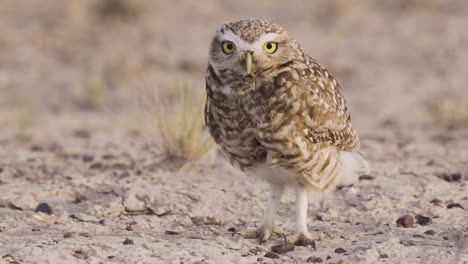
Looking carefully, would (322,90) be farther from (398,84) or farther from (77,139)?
(398,84)

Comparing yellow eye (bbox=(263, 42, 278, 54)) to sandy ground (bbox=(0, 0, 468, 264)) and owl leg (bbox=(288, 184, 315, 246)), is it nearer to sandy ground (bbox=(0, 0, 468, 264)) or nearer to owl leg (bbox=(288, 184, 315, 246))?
owl leg (bbox=(288, 184, 315, 246))

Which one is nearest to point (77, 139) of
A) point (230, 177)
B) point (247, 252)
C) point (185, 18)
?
point (230, 177)

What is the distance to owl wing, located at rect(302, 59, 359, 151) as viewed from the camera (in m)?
5.23

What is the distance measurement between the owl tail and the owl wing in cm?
6

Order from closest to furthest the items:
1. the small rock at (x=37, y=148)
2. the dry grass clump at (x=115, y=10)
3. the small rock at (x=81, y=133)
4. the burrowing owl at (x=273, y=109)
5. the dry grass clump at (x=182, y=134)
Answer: the burrowing owl at (x=273, y=109) → the dry grass clump at (x=182, y=134) → the small rock at (x=37, y=148) → the small rock at (x=81, y=133) → the dry grass clump at (x=115, y=10)

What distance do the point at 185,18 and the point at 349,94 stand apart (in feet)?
15.3

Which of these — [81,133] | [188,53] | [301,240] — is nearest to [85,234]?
[301,240]

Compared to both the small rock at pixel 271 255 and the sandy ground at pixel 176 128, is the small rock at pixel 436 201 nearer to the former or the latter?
the sandy ground at pixel 176 128

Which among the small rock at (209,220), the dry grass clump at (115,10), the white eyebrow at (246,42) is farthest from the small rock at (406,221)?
the dry grass clump at (115,10)

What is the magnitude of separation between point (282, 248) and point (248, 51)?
4.19ft

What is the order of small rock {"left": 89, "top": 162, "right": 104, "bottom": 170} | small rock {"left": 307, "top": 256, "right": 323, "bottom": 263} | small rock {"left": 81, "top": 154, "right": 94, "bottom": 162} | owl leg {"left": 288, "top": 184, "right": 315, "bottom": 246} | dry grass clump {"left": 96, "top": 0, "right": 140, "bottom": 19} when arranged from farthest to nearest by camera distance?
dry grass clump {"left": 96, "top": 0, "right": 140, "bottom": 19} < small rock {"left": 81, "top": 154, "right": 94, "bottom": 162} < small rock {"left": 89, "top": 162, "right": 104, "bottom": 170} < owl leg {"left": 288, "top": 184, "right": 315, "bottom": 246} < small rock {"left": 307, "top": 256, "right": 323, "bottom": 263}

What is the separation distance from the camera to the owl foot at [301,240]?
18.1 ft

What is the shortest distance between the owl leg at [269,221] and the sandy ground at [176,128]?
0.30 ft

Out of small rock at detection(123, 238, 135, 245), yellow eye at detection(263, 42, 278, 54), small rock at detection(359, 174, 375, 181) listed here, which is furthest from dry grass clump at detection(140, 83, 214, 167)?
yellow eye at detection(263, 42, 278, 54)
